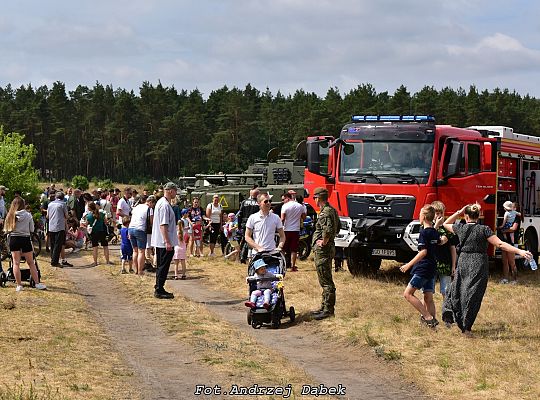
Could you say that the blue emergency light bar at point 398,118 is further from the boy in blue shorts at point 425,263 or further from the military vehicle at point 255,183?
the military vehicle at point 255,183

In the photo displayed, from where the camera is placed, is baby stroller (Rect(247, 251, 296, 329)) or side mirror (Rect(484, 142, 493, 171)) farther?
side mirror (Rect(484, 142, 493, 171))

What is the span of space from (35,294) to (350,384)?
7.15 m

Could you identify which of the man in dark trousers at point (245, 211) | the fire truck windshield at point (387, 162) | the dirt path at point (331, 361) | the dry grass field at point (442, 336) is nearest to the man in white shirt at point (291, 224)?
the man in dark trousers at point (245, 211)

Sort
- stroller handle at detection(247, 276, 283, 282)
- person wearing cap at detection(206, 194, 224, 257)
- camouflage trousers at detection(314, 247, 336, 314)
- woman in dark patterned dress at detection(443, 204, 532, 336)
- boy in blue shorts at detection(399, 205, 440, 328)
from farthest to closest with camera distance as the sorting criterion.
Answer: person wearing cap at detection(206, 194, 224, 257) → camouflage trousers at detection(314, 247, 336, 314) → stroller handle at detection(247, 276, 283, 282) → boy in blue shorts at detection(399, 205, 440, 328) → woman in dark patterned dress at detection(443, 204, 532, 336)

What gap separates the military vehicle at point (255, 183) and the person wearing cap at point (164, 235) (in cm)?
922

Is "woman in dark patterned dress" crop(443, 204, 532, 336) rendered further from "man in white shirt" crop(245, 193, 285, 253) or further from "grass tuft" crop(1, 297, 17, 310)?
"grass tuft" crop(1, 297, 17, 310)

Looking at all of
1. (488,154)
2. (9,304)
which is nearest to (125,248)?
(9,304)

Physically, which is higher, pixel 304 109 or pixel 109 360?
pixel 304 109

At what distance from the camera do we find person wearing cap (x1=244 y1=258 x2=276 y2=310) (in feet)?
37.3

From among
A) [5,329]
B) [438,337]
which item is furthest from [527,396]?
[5,329]

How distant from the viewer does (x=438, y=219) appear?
11.4 metres

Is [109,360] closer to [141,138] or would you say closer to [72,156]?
[141,138]

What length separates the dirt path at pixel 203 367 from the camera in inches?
315

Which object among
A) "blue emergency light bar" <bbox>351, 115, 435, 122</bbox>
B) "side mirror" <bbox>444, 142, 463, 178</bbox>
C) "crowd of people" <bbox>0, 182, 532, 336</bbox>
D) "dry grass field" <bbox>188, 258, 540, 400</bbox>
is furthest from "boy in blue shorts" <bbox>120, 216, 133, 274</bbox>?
"side mirror" <bbox>444, 142, 463, 178</bbox>
